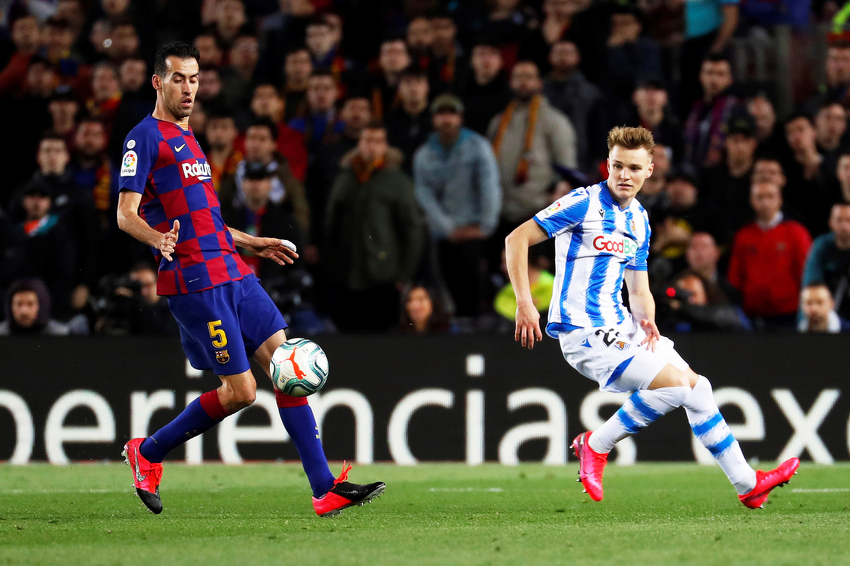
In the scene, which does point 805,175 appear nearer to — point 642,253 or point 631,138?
point 642,253

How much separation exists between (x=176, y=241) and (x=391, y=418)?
4041 millimetres

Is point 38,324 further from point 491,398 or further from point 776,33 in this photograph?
point 776,33

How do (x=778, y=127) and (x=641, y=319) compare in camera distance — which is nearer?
(x=641, y=319)

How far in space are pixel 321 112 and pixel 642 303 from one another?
5592mm

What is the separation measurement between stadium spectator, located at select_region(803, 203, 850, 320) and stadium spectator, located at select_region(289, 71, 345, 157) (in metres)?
4.31

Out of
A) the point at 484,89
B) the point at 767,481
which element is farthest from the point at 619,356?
the point at 484,89

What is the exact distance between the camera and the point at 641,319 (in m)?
6.11

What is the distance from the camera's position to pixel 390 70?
1133cm

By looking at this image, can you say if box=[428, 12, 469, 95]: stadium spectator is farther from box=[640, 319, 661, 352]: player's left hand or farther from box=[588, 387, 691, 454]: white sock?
box=[588, 387, 691, 454]: white sock

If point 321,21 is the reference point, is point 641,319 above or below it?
below

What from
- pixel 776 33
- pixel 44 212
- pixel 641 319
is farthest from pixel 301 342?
pixel 776 33

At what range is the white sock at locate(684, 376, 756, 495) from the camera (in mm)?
5754

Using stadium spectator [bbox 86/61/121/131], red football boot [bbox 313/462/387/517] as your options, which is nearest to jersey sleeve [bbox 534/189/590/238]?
red football boot [bbox 313/462/387/517]

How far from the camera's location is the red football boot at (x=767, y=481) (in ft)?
18.7
